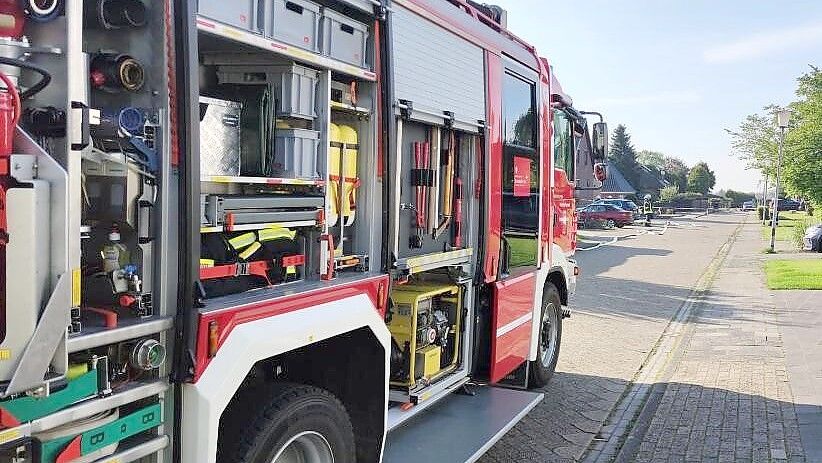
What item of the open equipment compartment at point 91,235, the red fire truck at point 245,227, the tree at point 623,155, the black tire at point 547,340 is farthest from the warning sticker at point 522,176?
the tree at point 623,155

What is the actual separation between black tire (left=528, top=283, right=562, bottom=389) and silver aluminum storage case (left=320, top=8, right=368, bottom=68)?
4056 millimetres

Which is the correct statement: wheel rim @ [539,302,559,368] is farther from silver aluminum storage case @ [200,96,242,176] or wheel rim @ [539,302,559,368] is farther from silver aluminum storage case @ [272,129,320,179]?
silver aluminum storage case @ [200,96,242,176]

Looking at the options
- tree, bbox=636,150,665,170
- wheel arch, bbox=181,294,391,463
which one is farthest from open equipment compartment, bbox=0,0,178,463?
tree, bbox=636,150,665,170

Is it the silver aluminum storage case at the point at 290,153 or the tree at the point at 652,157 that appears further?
the tree at the point at 652,157

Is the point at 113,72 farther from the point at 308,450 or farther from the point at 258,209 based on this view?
the point at 308,450

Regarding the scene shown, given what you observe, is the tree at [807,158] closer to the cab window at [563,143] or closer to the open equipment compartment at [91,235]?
the cab window at [563,143]

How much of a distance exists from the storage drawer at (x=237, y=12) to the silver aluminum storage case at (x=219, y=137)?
0.33 m

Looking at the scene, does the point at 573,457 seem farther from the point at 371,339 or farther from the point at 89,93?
the point at 89,93

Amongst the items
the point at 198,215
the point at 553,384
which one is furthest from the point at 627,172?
the point at 198,215

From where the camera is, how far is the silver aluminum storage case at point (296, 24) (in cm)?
340

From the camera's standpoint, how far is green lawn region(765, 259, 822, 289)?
17281mm

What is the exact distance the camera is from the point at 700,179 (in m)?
113

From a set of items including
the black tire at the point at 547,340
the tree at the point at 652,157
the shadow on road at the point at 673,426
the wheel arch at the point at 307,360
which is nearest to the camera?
the wheel arch at the point at 307,360

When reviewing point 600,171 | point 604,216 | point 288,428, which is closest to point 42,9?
point 288,428
